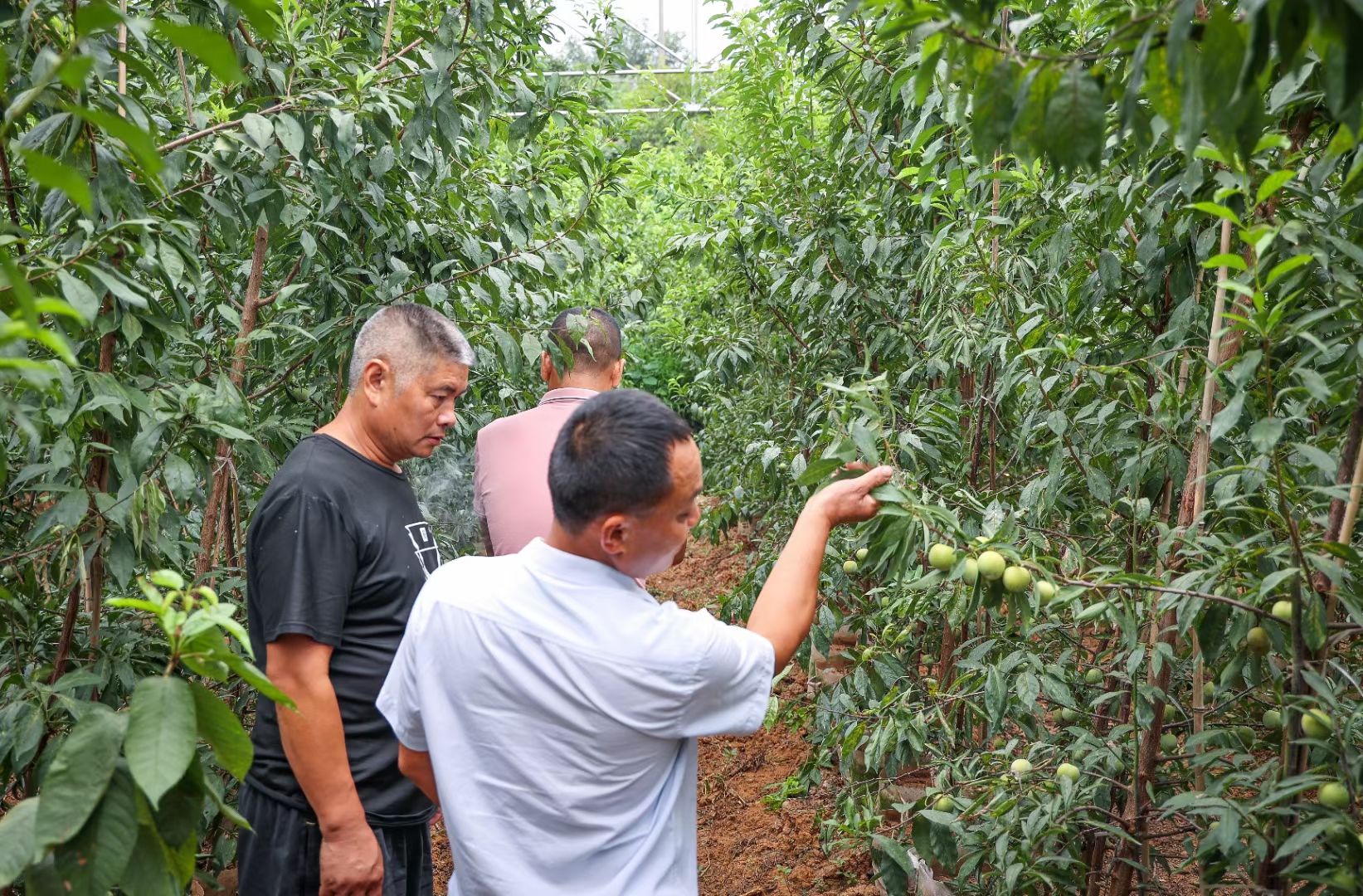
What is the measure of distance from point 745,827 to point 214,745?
3.87 meters

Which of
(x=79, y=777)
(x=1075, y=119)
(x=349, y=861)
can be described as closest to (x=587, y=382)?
(x=349, y=861)

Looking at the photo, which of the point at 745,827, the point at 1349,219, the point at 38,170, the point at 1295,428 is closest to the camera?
the point at 38,170

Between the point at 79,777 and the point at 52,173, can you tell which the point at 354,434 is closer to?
the point at 79,777

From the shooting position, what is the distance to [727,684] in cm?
158

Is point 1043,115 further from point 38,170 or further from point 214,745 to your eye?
point 214,745

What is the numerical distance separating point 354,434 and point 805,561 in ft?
3.66

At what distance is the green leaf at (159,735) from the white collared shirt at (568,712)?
0.59 meters

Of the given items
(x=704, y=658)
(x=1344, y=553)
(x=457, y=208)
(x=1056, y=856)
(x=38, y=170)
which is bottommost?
(x=1056, y=856)

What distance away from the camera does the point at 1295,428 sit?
6.16ft

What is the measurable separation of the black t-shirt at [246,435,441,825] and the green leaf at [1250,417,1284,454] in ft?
5.34

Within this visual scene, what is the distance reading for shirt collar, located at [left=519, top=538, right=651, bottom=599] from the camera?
1593 millimetres

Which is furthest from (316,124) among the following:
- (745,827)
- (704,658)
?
(745,827)

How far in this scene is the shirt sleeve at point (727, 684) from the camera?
1549mm

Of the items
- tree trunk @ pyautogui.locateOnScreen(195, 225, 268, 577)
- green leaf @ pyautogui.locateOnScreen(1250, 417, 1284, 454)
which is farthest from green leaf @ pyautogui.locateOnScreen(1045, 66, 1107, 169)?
tree trunk @ pyautogui.locateOnScreen(195, 225, 268, 577)
